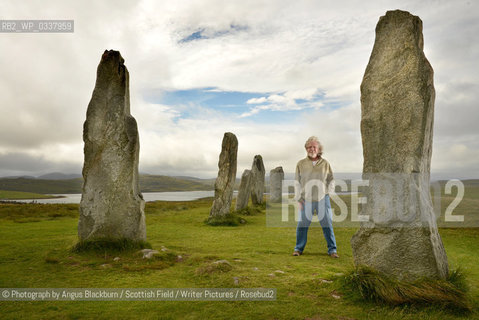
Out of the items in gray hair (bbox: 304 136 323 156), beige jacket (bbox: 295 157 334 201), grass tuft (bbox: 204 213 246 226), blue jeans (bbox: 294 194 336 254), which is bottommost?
grass tuft (bbox: 204 213 246 226)

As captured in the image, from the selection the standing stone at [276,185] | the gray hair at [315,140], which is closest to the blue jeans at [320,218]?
the gray hair at [315,140]

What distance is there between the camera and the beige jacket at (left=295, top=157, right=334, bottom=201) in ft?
27.0

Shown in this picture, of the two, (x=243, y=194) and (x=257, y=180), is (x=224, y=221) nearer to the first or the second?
(x=243, y=194)

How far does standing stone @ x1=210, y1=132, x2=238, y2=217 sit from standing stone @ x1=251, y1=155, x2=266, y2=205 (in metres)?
8.80

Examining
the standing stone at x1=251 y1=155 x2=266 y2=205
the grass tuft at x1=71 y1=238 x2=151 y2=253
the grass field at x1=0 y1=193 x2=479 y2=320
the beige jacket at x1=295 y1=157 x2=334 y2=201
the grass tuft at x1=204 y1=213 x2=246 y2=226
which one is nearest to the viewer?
the grass field at x1=0 y1=193 x2=479 y2=320

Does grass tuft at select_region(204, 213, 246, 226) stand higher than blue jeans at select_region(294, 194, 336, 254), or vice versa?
blue jeans at select_region(294, 194, 336, 254)

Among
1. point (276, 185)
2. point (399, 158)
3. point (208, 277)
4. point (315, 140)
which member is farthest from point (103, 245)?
point (276, 185)

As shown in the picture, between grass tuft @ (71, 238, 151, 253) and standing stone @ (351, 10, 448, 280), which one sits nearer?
standing stone @ (351, 10, 448, 280)

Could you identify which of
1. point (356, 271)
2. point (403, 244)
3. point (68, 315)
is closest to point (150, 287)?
point (68, 315)

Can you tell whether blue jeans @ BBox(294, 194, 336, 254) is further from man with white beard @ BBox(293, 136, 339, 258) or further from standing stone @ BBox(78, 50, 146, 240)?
→ standing stone @ BBox(78, 50, 146, 240)

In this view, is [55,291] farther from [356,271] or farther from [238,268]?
[356,271]

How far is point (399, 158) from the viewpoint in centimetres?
532

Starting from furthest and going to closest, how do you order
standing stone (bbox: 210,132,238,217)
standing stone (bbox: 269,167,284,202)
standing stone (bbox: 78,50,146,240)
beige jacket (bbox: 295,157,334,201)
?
standing stone (bbox: 269,167,284,202) → standing stone (bbox: 210,132,238,217) → standing stone (bbox: 78,50,146,240) → beige jacket (bbox: 295,157,334,201)

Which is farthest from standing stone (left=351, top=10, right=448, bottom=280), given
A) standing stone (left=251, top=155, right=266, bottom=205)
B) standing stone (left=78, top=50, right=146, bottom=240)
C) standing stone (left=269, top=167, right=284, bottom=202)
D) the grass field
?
standing stone (left=269, top=167, right=284, bottom=202)
